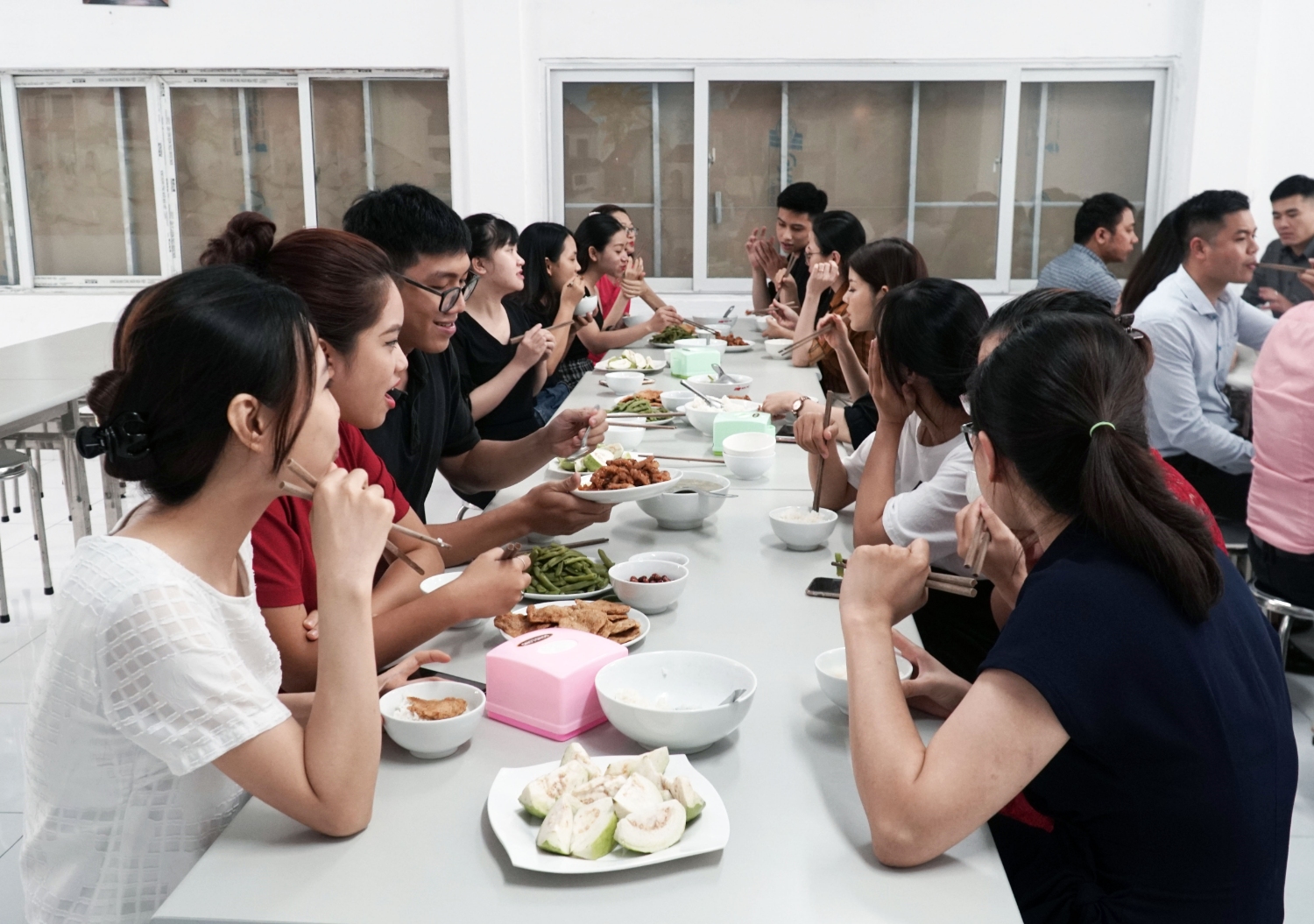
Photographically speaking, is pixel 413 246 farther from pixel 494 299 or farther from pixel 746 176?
pixel 746 176

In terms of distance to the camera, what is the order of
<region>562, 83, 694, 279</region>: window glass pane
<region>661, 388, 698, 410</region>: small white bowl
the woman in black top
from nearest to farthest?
<region>661, 388, 698, 410</region>: small white bowl
the woman in black top
<region>562, 83, 694, 279</region>: window glass pane

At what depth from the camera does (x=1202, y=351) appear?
3.53 metres

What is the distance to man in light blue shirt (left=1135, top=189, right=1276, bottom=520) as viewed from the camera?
3396mm

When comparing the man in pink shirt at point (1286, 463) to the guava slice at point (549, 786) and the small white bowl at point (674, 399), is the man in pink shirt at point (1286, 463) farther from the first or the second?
the guava slice at point (549, 786)

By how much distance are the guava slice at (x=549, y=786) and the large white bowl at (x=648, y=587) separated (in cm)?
53

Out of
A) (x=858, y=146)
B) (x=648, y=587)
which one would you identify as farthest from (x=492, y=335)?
(x=858, y=146)

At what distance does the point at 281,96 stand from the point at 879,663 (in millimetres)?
6051

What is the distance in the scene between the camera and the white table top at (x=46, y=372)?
11.3 ft

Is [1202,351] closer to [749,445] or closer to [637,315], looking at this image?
[749,445]

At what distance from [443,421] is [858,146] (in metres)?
4.40

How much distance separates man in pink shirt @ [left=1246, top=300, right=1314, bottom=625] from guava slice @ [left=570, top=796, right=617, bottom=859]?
7.24 feet

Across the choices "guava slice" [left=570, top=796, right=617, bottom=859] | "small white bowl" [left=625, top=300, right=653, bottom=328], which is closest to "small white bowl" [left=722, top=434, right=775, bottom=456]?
"guava slice" [left=570, top=796, right=617, bottom=859]

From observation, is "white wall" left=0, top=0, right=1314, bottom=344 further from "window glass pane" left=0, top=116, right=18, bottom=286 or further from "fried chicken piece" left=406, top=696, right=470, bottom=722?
"fried chicken piece" left=406, top=696, right=470, bottom=722

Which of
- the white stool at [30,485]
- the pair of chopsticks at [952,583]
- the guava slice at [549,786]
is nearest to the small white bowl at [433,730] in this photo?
the guava slice at [549,786]
